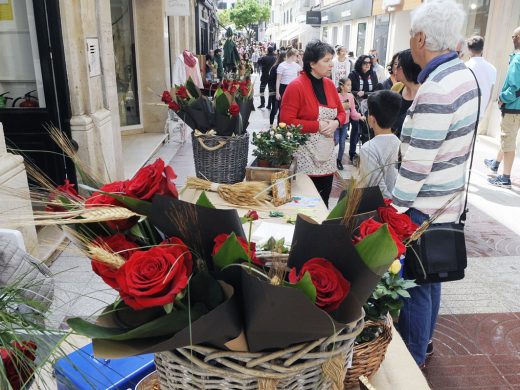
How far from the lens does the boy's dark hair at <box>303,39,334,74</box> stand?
3.43m

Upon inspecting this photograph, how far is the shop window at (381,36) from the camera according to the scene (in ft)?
56.6

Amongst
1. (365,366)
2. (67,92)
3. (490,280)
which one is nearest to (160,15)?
(67,92)

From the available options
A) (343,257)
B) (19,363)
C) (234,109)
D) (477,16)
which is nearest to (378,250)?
(343,257)

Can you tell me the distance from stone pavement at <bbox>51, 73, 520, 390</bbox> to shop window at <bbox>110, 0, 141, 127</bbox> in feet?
15.6

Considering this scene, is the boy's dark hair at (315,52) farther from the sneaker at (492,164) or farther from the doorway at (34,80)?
the sneaker at (492,164)

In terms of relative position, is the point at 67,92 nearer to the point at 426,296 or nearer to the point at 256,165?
the point at 256,165

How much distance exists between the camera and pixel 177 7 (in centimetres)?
867

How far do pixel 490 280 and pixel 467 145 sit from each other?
2264mm

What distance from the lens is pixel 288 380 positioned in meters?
0.91

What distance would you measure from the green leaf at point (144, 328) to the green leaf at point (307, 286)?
0.66 feet

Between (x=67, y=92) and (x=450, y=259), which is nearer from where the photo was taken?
(x=450, y=259)

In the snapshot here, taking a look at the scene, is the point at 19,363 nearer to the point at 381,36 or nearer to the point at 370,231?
the point at 370,231

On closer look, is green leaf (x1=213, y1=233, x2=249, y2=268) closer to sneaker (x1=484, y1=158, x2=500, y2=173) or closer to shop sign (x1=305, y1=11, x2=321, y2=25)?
sneaker (x1=484, y1=158, x2=500, y2=173)

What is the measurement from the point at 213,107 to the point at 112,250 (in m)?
2.13
